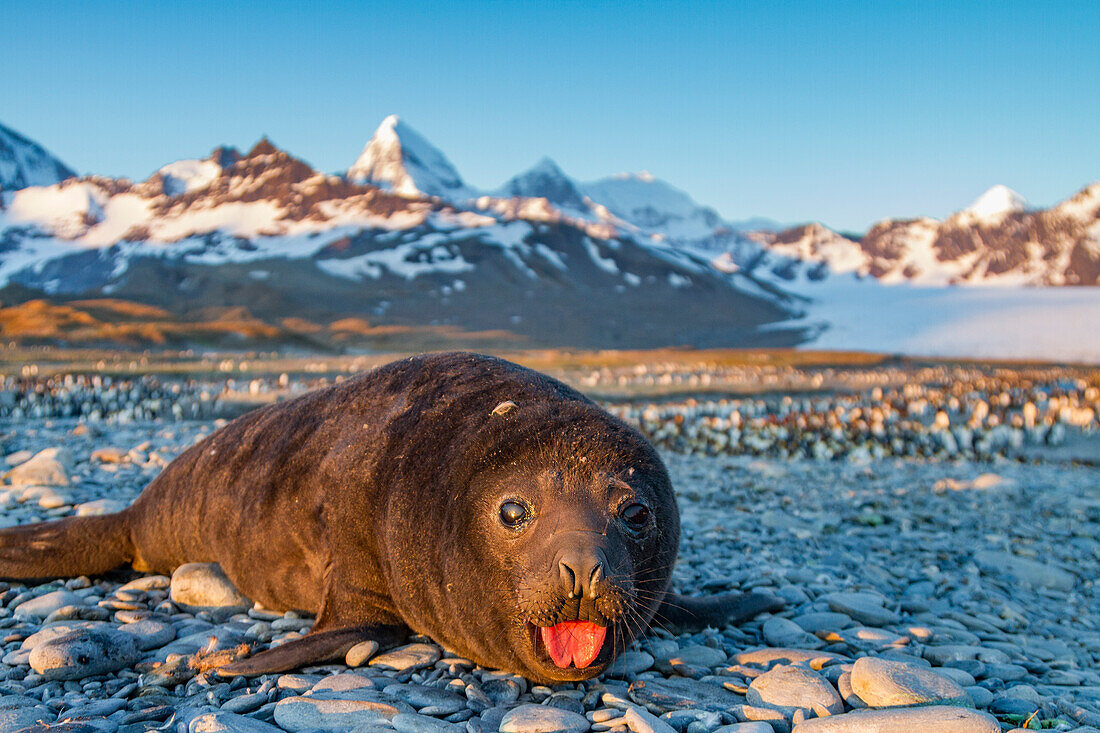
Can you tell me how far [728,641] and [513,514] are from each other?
165 cm

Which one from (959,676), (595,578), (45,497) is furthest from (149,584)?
(959,676)

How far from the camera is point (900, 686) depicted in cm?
296

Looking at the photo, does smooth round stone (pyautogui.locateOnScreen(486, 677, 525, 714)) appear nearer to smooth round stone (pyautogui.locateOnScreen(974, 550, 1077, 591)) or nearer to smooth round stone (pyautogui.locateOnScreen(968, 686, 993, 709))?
smooth round stone (pyautogui.locateOnScreen(968, 686, 993, 709))

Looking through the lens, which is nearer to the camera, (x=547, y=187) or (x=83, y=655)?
(x=83, y=655)

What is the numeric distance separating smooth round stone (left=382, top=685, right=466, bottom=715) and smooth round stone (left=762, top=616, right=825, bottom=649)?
1.74 metres

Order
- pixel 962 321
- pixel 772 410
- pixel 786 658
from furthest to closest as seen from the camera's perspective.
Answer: pixel 962 321 → pixel 772 410 → pixel 786 658

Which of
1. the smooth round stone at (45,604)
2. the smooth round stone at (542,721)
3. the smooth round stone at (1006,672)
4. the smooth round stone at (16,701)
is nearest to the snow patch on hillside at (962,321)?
the smooth round stone at (1006,672)

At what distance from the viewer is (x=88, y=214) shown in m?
108

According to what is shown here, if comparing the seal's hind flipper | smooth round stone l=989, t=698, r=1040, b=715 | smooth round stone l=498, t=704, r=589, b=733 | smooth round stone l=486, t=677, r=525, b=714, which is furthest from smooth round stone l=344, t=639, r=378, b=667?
smooth round stone l=989, t=698, r=1040, b=715

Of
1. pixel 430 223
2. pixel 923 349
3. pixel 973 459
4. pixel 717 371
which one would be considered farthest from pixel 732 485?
pixel 430 223

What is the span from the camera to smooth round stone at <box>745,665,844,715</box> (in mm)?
2949

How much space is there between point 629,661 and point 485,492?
3.53 ft

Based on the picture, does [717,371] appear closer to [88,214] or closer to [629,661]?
[629,661]

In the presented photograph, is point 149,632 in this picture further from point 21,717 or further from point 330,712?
point 330,712
